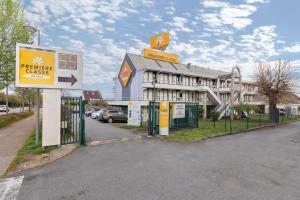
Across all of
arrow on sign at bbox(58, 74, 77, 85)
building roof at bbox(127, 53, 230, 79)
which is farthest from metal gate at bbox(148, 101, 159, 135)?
building roof at bbox(127, 53, 230, 79)

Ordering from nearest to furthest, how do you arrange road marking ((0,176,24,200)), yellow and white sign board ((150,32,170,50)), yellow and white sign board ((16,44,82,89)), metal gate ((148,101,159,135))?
road marking ((0,176,24,200)) < yellow and white sign board ((16,44,82,89)) < metal gate ((148,101,159,135)) < yellow and white sign board ((150,32,170,50))

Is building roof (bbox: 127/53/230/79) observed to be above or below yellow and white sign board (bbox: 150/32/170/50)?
below

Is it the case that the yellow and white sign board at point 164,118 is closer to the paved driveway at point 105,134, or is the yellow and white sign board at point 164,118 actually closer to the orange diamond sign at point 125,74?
the paved driveway at point 105,134

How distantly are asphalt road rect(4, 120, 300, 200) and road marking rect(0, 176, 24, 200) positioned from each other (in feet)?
0.44

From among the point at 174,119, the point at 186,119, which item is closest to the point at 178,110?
the point at 174,119

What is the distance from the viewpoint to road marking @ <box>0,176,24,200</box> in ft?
13.8

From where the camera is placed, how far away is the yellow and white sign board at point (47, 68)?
7.70 m

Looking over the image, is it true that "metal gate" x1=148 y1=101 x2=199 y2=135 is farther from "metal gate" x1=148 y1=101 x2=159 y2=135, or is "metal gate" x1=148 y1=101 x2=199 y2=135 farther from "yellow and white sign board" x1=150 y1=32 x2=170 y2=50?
"yellow and white sign board" x1=150 y1=32 x2=170 y2=50

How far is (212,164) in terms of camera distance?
21.7 feet

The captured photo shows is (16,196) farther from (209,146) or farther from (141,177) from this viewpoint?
(209,146)

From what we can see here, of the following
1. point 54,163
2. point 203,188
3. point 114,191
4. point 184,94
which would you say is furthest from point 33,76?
point 184,94

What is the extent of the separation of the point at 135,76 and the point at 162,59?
318 inches

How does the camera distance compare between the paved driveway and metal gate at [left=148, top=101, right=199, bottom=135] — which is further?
metal gate at [left=148, top=101, right=199, bottom=135]

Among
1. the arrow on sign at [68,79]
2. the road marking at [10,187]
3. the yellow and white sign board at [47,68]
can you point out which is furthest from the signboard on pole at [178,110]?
the road marking at [10,187]
